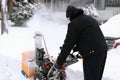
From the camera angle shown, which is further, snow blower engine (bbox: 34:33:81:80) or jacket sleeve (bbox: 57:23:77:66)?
snow blower engine (bbox: 34:33:81:80)

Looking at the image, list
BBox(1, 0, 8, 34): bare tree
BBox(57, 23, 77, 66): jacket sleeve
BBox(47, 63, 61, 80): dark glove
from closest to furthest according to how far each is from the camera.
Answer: BBox(57, 23, 77, 66): jacket sleeve → BBox(47, 63, 61, 80): dark glove → BBox(1, 0, 8, 34): bare tree

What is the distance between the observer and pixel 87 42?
5.14 metres

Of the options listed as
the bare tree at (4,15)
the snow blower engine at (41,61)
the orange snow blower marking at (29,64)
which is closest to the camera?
the snow blower engine at (41,61)

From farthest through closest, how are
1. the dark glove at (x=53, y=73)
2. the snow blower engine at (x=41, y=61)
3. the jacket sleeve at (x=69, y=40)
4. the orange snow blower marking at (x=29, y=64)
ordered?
the orange snow blower marking at (x=29, y=64) < the snow blower engine at (x=41, y=61) < the dark glove at (x=53, y=73) < the jacket sleeve at (x=69, y=40)

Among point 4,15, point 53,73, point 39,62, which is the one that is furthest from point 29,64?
point 4,15

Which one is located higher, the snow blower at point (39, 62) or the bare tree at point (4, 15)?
the snow blower at point (39, 62)

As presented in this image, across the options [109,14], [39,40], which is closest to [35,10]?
[109,14]

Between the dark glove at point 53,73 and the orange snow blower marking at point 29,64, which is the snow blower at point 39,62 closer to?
the orange snow blower marking at point 29,64

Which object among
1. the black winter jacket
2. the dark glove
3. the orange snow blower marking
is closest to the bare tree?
the orange snow blower marking

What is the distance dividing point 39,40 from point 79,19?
3.74ft

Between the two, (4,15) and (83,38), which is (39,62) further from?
(4,15)

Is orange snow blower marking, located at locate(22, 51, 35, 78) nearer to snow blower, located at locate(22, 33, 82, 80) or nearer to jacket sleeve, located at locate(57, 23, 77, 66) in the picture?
snow blower, located at locate(22, 33, 82, 80)

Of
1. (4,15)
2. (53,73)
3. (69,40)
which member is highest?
(69,40)

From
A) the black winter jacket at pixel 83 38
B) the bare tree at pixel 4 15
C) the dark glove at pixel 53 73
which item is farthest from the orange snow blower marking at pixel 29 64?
the bare tree at pixel 4 15
